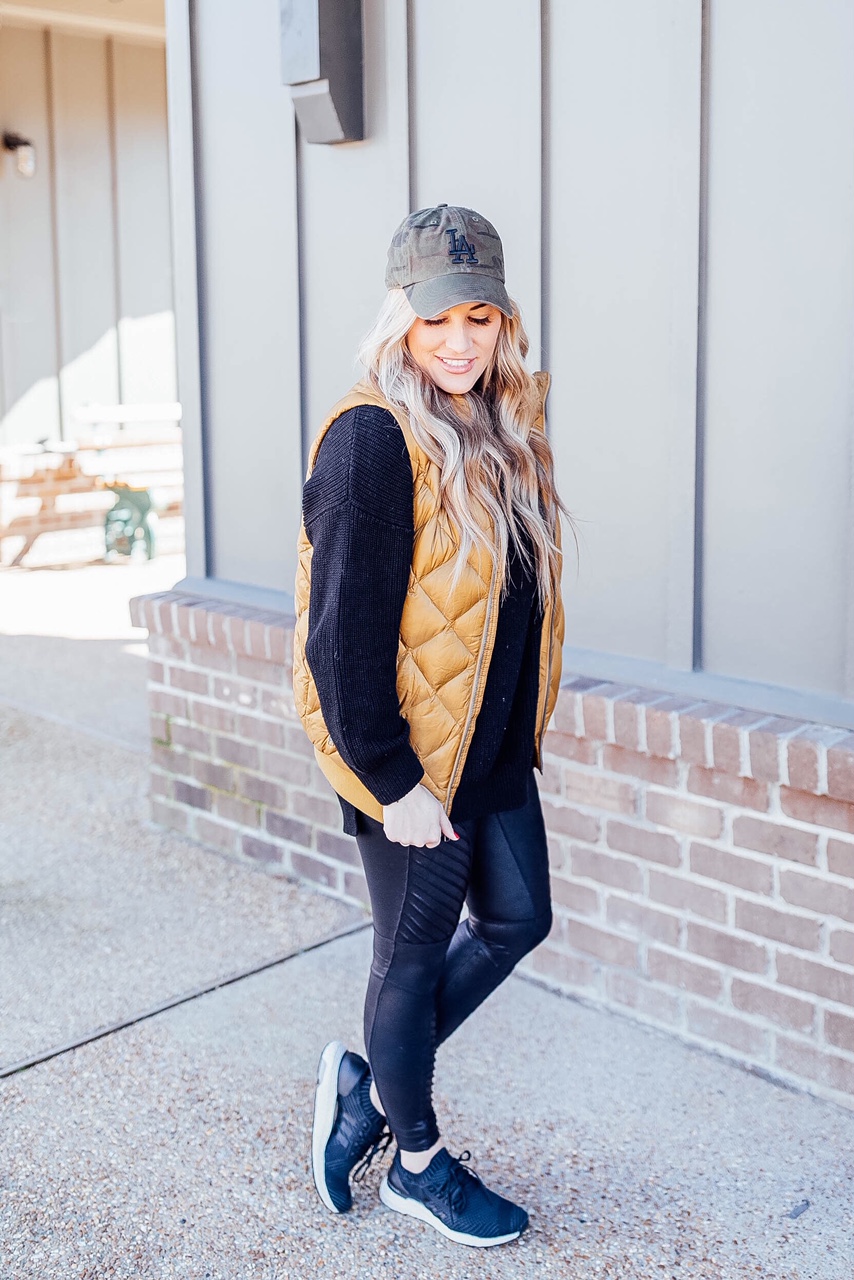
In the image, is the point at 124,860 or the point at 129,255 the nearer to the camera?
the point at 124,860

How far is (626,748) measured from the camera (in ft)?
10.8

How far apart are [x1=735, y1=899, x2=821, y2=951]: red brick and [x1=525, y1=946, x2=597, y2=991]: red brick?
0.49 meters

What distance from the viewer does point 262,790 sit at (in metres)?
4.37

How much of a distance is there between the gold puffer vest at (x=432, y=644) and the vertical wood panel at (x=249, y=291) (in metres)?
2.00

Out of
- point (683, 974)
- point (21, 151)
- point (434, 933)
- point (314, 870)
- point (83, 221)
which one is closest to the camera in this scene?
point (434, 933)

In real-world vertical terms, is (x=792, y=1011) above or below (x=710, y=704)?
below

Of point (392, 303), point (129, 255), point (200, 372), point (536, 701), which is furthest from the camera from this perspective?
point (129, 255)

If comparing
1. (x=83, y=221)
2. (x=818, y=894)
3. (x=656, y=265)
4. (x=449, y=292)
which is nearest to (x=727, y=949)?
(x=818, y=894)

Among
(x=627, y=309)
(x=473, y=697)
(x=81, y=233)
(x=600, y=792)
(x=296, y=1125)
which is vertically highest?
(x=81, y=233)

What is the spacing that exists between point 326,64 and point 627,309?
114 centimetres

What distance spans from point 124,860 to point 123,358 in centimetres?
772

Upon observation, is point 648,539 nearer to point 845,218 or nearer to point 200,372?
point 845,218

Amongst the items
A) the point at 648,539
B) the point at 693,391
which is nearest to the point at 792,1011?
the point at 648,539

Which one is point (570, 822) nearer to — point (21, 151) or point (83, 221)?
point (21, 151)
